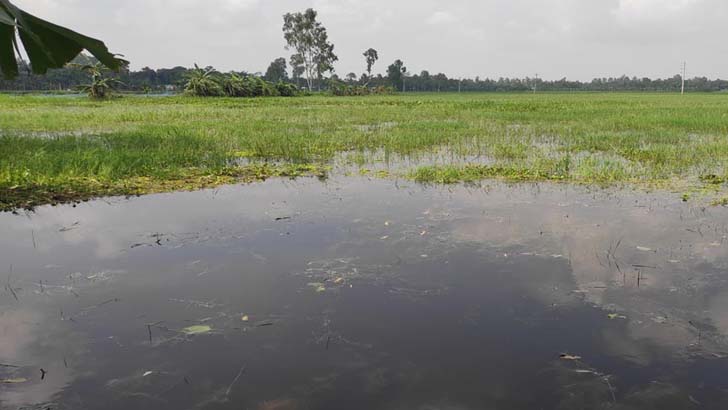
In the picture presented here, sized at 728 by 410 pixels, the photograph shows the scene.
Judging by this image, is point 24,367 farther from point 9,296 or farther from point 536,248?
point 536,248

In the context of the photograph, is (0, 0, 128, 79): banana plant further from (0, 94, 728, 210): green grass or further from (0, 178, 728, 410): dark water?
(0, 94, 728, 210): green grass

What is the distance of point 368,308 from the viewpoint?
364cm

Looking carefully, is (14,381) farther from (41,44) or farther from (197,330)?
(41,44)

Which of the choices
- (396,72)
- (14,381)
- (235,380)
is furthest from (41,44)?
(396,72)

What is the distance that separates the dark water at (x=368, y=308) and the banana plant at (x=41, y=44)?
1.67 meters

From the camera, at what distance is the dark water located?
8.82 feet

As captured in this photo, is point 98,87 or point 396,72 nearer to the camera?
point 98,87

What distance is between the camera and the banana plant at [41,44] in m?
2.38

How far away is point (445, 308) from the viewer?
3.61m

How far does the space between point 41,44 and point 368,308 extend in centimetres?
248

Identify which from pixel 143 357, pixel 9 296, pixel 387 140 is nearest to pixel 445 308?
pixel 143 357

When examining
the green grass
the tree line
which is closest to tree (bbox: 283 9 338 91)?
the tree line

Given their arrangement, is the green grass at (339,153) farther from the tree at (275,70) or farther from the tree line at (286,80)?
the tree at (275,70)

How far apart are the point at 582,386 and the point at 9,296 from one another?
4024 mm
